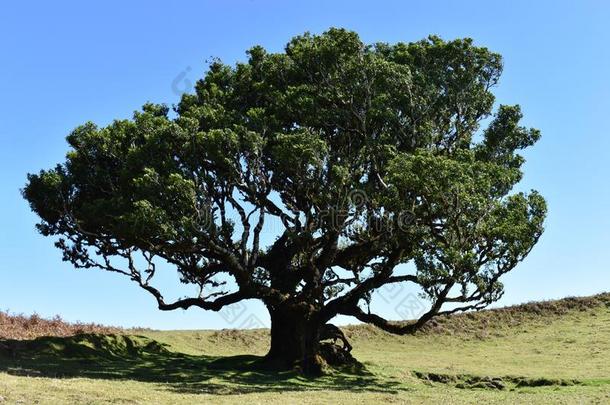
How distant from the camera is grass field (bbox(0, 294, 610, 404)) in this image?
66.4 feet

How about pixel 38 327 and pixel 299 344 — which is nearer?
pixel 299 344

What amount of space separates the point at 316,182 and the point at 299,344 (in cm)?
870

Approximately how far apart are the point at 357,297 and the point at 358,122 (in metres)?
8.47

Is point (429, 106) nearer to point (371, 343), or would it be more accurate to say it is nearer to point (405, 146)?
point (405, 146)

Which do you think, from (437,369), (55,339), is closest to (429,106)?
(437,369)

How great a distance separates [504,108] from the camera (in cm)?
2938

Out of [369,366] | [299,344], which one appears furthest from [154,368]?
[369,366]

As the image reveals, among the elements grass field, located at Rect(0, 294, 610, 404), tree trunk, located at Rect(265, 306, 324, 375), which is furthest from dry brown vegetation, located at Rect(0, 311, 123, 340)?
tree trunk, located at Rect(265, 306, 324, 375)

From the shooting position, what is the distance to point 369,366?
31.9 metres

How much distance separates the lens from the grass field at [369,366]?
20234 millimetres

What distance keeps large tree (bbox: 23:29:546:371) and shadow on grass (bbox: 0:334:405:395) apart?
2.70 m

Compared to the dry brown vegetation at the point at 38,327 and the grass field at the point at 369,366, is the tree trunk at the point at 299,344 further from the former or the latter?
the dry brown vegetation at the point at 38,327

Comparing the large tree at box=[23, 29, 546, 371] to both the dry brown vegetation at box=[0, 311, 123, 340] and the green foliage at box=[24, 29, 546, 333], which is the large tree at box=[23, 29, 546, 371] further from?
the dry brown vegetation at box=[0, 311, 123, 340]

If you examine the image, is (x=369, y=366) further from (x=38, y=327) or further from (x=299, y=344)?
(x=38, y=327)
